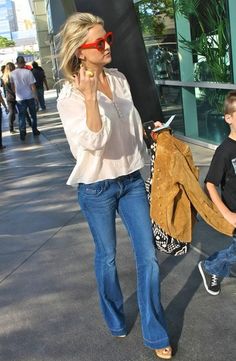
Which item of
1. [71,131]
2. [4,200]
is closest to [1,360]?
[71,131]

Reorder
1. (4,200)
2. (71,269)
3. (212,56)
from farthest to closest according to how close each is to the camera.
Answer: (212,56) → (4,200) → (71,269)

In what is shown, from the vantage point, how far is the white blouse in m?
2.78

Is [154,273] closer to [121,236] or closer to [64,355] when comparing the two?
[64,355]

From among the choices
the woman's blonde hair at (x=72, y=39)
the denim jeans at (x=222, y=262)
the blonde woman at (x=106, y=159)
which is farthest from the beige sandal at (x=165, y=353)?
the woman's blonde hair at (x=72, y=39)

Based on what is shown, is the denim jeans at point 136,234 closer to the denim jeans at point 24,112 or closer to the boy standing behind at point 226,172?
the boy standing behind at point 226,172

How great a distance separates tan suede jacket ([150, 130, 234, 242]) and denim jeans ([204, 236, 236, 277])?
20.0 inches

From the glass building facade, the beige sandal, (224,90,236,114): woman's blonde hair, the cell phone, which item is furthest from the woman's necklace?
the glass building facade

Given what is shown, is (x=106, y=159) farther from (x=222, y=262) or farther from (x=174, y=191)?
(x=222, y=262)

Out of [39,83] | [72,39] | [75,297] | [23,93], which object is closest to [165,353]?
[75,297]

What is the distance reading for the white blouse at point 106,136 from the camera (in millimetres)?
2781

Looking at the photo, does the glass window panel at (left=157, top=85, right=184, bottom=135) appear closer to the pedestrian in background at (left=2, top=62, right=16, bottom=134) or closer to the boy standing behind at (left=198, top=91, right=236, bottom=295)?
the pedestrian in background at (left=2, top=62, right=16, bottom=134)

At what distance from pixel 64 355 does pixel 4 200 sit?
4.35 m

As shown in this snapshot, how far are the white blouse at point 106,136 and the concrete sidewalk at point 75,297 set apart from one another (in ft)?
3.63

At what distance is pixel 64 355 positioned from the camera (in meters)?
3.30
